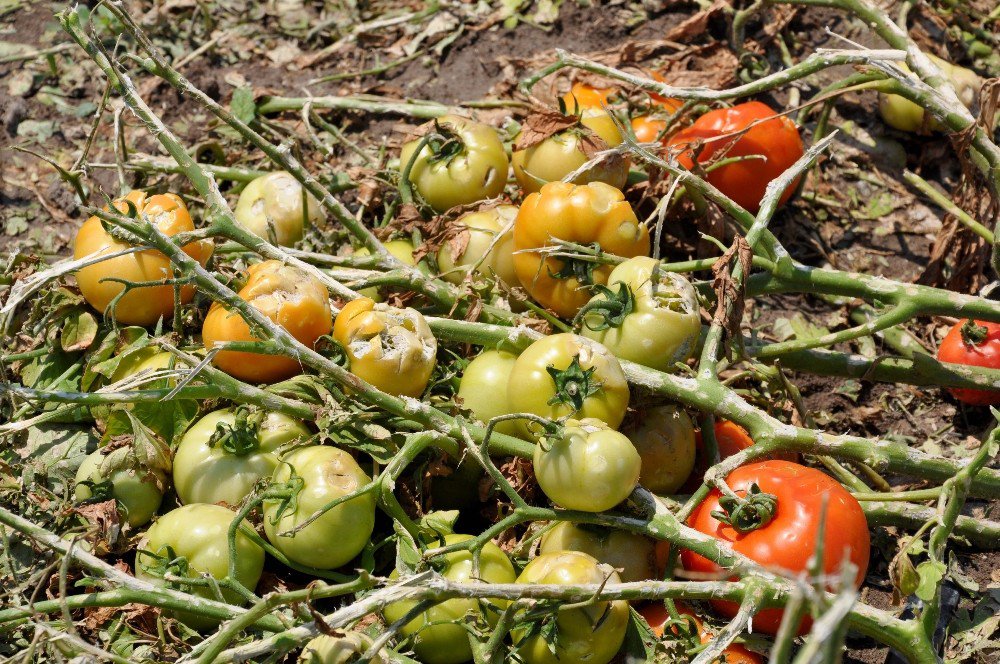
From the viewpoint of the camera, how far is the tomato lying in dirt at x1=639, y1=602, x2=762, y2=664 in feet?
8.01

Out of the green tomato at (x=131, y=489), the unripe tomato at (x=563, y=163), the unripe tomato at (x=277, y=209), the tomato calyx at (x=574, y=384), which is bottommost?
the green tomato at (x=131, y=489)

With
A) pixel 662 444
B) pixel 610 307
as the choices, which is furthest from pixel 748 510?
pixel 610 307

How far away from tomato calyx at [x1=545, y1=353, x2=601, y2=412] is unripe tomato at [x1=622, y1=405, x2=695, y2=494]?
292mm

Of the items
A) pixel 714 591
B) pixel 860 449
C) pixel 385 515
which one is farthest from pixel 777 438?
pixel 385 515

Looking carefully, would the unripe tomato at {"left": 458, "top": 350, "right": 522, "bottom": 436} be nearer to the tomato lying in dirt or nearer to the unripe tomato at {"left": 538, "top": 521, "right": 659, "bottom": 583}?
the unripe tomato at {"left": 538, "top": 521, "right": 659, "bottom": 583}

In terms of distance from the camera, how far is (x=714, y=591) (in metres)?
2.20

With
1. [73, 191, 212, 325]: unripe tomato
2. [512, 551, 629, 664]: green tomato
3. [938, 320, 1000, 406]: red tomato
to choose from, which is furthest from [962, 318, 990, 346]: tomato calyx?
[73, 191, 212, 325]: unripe tomato

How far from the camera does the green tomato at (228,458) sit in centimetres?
271

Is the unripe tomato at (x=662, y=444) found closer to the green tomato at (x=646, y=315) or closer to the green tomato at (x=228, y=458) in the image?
the green tomato at (x=646, y=315)

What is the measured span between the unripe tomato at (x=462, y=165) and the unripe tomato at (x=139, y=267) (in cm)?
83

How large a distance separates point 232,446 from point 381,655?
79 centimetres

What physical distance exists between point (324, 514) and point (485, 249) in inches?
43.7

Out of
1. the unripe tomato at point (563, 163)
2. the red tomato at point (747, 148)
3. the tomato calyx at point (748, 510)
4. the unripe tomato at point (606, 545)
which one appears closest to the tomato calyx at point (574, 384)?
the unripe tomato at point (606, 545)

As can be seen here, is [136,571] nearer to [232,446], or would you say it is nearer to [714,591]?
[232,446]
